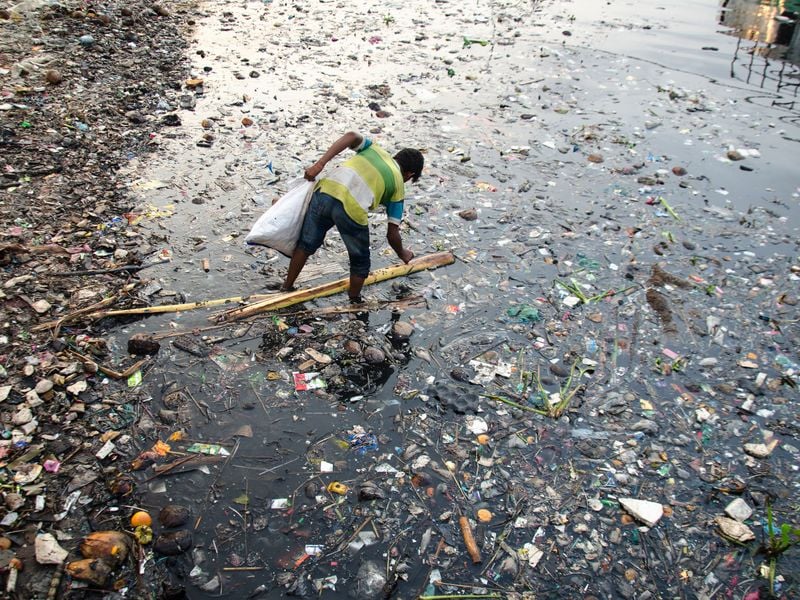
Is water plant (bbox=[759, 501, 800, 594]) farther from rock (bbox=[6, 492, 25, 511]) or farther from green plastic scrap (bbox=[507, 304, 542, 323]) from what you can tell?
rock (bbox=[6, 492, 25, 511])

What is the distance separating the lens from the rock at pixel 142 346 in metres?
3.32

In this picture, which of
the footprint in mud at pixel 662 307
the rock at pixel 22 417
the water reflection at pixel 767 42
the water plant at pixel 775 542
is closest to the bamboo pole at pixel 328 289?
the rock at pixel 22 417

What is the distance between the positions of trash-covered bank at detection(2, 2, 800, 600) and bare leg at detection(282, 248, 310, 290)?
0.21 m

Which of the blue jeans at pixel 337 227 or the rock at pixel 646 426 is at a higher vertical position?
the blue jeans at pixel 337 227

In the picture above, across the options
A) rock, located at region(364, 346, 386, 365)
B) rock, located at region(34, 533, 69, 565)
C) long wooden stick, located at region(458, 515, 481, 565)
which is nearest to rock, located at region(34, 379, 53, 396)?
rock, located at region(34, 533, 69, 565)

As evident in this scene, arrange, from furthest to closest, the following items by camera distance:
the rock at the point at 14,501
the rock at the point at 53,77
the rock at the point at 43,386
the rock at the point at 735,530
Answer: the rock at the point at 53,77 → the rock at the point at 43,386 → the rock at the point at 735,530 → the rock at the point at 14,501

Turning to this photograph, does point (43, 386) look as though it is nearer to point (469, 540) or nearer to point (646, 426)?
point (469, 540)

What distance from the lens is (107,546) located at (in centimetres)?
233

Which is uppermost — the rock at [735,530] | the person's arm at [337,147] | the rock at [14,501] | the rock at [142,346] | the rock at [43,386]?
the person's arm at [337,147]

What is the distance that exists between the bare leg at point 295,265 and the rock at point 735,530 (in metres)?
2.82

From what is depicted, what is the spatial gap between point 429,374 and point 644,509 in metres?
1.39

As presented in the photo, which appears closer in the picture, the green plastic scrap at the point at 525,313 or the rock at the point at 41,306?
the rock at the point at 41,306

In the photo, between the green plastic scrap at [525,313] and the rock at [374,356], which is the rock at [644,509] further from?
the rock at [374,356]

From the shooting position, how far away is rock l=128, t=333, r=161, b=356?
3320 millimetres
